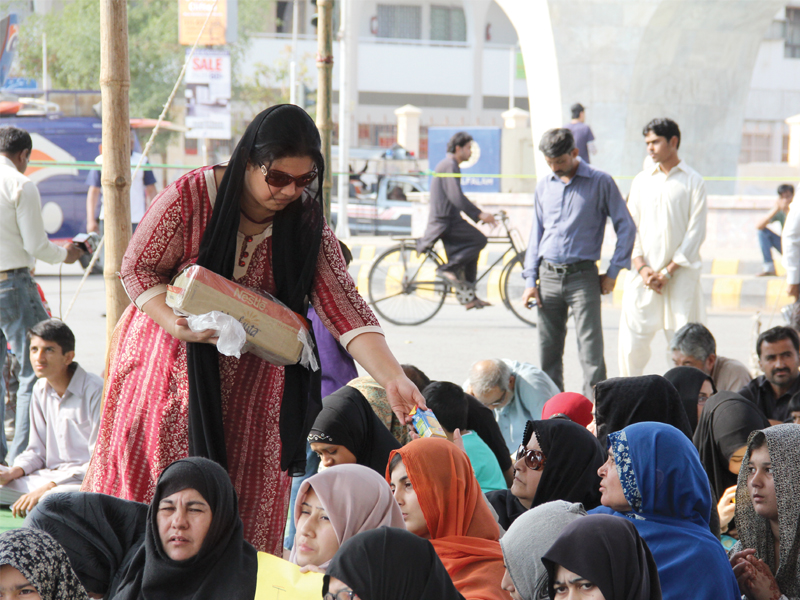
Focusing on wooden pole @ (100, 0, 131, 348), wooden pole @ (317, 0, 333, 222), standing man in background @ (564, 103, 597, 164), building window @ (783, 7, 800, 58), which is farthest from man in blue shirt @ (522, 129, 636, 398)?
building window @ (783, 7, 800, 58)

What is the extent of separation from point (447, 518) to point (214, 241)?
1000 mm

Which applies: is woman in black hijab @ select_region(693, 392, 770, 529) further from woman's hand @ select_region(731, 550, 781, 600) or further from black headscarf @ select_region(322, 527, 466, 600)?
black headscarf @ select_region(322, 527, 466, 600)

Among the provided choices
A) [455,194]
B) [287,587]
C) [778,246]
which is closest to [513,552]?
[287,587]

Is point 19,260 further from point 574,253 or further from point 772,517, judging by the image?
point 772,517

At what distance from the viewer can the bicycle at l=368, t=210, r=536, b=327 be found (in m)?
8.45

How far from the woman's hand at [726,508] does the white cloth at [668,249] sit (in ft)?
7.01

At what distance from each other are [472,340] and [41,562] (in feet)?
20.1

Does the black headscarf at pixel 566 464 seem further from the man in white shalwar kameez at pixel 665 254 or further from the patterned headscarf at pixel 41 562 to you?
the man in white shalwar kameez at pixel 665 254

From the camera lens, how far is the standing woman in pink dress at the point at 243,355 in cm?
227

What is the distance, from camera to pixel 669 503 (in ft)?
8.33

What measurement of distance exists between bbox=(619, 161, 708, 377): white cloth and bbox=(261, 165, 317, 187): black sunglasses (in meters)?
3.75

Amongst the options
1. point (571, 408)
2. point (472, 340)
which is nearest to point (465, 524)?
point (571, 408)

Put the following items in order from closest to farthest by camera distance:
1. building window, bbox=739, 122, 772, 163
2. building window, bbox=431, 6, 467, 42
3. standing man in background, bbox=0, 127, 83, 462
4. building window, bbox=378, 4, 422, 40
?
standing man in background, bbox=0, 127, 83, 462
building window, bbox=739, 122, 772, 163
building window, bbox=378, 4, 422, 40
building window, bbox=431, 6, 467, 42

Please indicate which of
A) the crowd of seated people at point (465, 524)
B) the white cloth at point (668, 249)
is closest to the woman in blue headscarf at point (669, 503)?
the crowd of seated people at point (465, 524)
